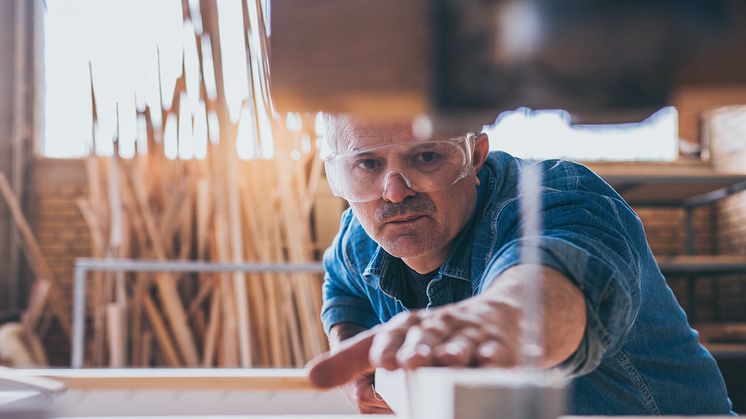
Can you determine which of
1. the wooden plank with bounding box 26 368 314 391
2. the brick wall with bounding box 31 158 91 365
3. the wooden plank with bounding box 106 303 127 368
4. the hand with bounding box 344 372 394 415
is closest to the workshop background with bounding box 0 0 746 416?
the wooden plank with bounding box 106 303 127 368

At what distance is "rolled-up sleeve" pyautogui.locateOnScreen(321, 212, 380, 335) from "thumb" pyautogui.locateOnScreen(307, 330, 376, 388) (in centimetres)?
109

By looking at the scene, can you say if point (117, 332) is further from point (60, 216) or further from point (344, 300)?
point (344, 300)

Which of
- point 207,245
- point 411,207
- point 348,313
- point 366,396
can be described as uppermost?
point 411,207

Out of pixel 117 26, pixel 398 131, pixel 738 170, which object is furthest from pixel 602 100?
pixel 738 170

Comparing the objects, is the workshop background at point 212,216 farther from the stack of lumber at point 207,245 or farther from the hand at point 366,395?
the hand at point 366,395

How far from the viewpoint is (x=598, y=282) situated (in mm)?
818

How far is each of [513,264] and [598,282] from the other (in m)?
0.10

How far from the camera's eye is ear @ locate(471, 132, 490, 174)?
135cm

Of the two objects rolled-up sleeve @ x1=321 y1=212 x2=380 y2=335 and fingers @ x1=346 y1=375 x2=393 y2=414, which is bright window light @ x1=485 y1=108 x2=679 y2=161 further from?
rolled-up sleeve @ x1=321 y1=212 x2=380 y2=335

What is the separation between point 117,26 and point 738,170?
4.08 metres

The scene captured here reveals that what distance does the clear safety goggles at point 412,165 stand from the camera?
121cm

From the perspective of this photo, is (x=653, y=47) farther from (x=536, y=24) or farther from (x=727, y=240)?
(x=727, y=240)

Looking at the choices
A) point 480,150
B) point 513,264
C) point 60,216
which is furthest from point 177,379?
point 60,216

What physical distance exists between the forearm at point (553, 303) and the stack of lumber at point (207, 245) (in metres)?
2.90
